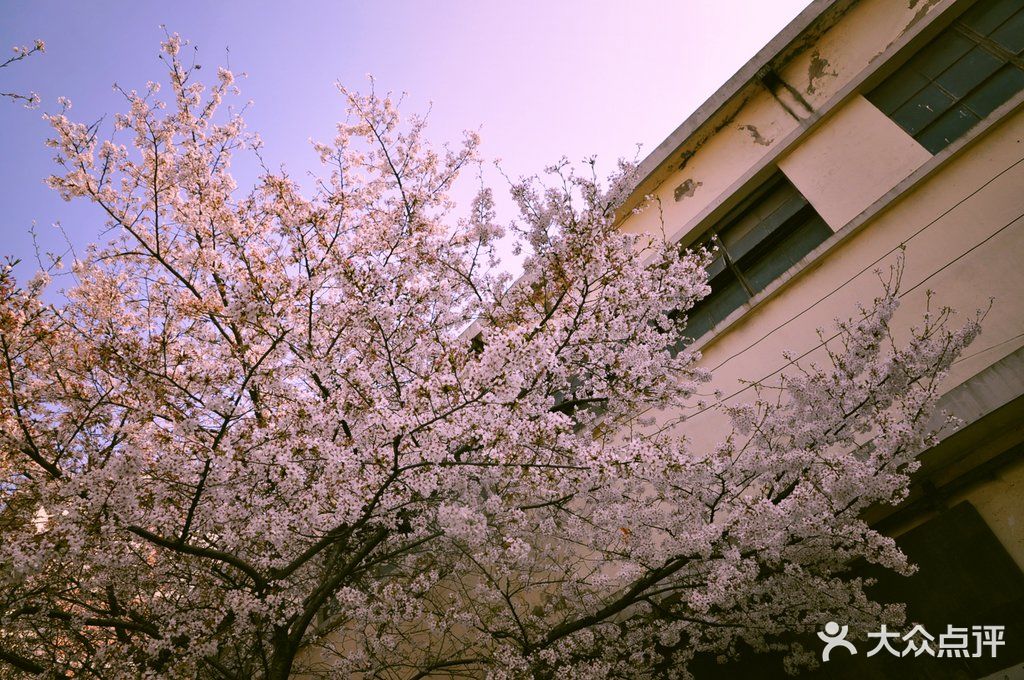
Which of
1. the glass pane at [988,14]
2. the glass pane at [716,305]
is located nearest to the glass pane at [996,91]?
the glass pane at [988,14]

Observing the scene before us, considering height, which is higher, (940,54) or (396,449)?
(940,54)

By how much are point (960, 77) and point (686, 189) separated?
183 inches

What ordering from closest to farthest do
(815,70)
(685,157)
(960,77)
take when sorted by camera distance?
(960,77) → (815,70) → (685,157)

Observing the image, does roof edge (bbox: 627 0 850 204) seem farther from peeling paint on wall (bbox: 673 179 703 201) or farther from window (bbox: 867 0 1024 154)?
window (bbox: 867 0 1024 154)

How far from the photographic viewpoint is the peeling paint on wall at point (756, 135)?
10.0 meters

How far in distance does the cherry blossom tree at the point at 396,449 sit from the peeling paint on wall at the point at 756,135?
3.94 m

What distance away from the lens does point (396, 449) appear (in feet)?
15.7

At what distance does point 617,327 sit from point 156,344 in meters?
6.61

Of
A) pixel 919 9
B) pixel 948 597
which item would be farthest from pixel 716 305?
pixel 919 9

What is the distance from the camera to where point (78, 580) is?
659cm

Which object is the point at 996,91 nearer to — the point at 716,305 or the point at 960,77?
the point at 960,77

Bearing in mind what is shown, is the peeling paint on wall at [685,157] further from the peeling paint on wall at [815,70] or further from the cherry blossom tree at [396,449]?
the cherry blossom tree at [396,449]

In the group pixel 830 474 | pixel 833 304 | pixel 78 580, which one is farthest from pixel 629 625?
pixel 78 580

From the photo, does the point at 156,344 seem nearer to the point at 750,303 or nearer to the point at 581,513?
the point at 581,513
